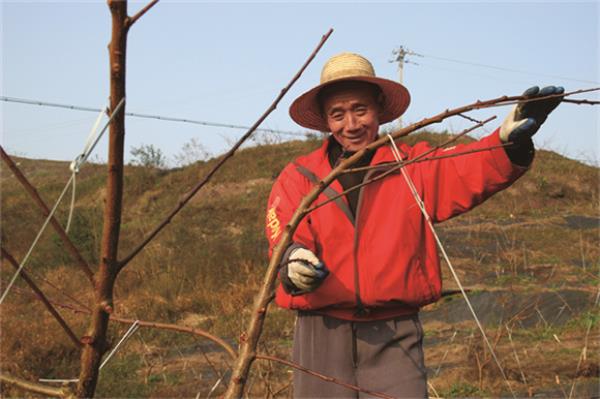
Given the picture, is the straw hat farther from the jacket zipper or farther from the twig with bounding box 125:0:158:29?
the twig with bounding box 125:0:158:29

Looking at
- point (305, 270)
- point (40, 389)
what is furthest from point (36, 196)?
point (305, 270)

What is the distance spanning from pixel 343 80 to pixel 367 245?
0.60m

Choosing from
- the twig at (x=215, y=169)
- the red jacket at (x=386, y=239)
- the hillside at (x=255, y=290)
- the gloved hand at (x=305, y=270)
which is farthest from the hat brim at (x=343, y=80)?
the twig at (x=215, y=169)

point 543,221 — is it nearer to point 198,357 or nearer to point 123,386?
point 198,357

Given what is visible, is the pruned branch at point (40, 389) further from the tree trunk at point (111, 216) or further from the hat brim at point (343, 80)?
the hat brim at point (343, 80)

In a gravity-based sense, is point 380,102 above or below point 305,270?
above

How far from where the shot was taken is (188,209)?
14984mm

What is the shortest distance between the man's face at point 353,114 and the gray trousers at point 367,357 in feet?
2.04

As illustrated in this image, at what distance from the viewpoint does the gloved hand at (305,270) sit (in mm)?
1631

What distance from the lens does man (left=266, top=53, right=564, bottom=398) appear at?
72.3 inches

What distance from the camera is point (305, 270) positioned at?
1.63 metres

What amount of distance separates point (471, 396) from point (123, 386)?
276cm

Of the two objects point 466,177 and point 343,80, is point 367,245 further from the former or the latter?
point 343,80

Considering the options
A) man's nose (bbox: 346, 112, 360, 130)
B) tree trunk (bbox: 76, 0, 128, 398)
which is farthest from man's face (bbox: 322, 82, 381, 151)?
tree trunk (bbox: 76, 0, 128, 398)
